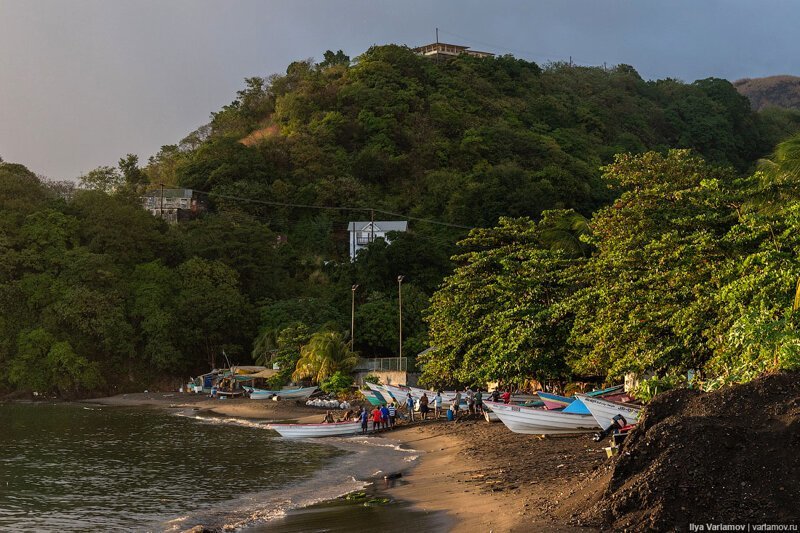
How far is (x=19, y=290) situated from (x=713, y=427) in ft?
188

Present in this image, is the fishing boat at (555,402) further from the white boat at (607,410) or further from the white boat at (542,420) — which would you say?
the white boat at (607,410)

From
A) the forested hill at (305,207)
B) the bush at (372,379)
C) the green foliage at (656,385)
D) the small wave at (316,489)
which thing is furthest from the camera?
the forested hill at (305,207)

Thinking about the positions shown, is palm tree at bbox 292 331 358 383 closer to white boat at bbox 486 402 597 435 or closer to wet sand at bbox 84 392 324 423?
wet sand at bbox 84 392 324 423

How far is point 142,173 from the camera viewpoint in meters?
82.6

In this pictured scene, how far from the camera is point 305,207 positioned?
75250 millimetres

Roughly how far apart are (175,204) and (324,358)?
116 ft

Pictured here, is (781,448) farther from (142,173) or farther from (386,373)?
(142,173)

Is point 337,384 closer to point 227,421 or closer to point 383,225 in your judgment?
point 227,421

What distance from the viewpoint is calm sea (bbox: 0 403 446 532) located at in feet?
54.2

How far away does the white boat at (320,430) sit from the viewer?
2966cm

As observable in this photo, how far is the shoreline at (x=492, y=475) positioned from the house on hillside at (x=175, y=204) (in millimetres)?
50431

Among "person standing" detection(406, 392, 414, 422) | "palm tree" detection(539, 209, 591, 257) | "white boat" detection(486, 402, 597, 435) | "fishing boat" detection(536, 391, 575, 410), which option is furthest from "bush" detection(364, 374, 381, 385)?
"white boat" detection(486, 402, 597, 435)

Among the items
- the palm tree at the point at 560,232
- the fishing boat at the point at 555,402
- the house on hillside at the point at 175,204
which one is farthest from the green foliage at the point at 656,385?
the house on hillside at the point at 175,204

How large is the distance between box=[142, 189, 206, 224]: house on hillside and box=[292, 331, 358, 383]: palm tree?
105 feet
